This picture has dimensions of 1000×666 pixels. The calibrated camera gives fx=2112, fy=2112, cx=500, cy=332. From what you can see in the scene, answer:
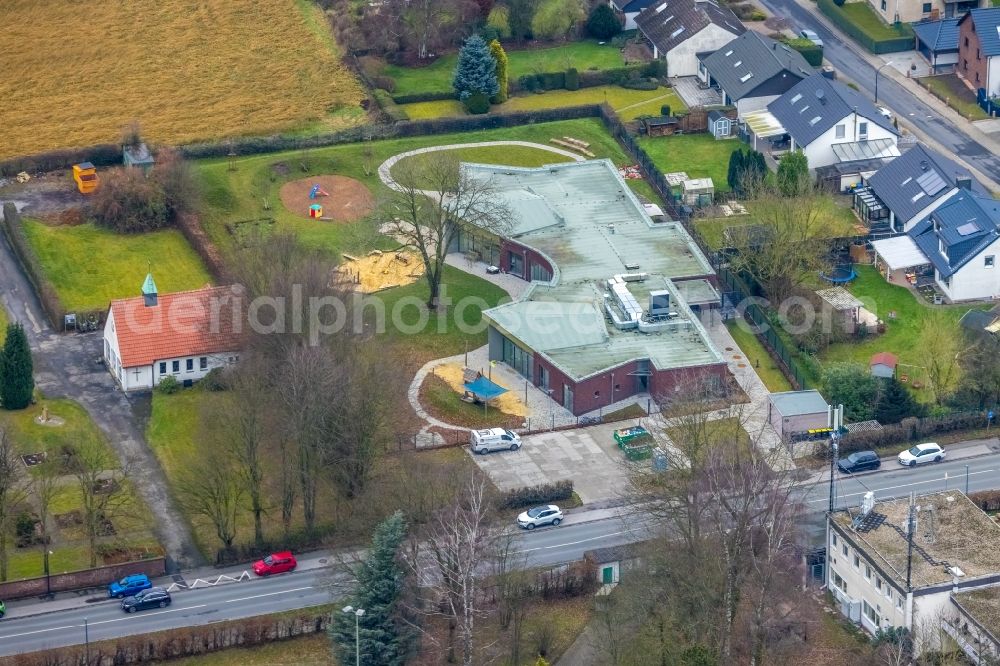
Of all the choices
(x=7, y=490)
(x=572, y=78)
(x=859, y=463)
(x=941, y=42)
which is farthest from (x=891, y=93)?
(x=7, y=490)

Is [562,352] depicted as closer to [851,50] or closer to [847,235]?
[847,235]

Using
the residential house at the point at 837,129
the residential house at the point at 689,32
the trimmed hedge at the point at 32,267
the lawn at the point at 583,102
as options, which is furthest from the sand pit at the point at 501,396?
the residential house at the point at 689,32

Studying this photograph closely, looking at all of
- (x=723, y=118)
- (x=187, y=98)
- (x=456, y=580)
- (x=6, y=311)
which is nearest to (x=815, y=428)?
(x=456, y=580)

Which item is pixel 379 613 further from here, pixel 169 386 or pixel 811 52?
pixel 811 52

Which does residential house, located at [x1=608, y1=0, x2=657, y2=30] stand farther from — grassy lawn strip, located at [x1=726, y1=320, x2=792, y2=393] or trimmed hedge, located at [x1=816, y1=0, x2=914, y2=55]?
grassy lawn strip, located at [x1=726, y1=320, x2=792, y2=393]

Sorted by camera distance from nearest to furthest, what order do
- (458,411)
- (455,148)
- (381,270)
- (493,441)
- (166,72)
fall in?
(493,441)
(458,411)
(381,270)
(455,148)
(166,72)

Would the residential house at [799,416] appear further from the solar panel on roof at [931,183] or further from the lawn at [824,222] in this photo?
the solar panel on roof at [931,183]
